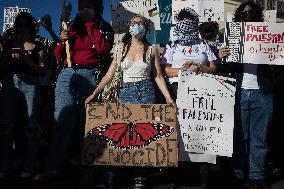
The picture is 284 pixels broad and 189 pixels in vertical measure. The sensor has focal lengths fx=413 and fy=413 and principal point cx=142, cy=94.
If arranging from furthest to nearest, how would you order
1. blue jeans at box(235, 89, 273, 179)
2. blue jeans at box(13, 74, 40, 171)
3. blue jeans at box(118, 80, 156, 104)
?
blue jeans at box(13, 74, 40, 171) < blue jeans at box(235, 89, 273, 179) < blue jeans at box(118, 80, 156, 104)

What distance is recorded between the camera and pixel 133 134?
13.3 feet

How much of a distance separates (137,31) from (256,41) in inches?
51.0

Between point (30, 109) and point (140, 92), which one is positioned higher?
point (140, 92)

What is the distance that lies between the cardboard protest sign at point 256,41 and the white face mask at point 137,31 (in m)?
0.92

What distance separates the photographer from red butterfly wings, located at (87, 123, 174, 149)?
13.3ft

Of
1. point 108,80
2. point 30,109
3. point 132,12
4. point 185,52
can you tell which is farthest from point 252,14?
point 132,12

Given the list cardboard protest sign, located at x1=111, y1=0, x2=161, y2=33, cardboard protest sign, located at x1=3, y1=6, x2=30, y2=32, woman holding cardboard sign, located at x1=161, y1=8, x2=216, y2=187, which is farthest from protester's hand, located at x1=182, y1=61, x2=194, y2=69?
cardboard protest sign, located at x1=3, y1=6, x2=30, y2=32

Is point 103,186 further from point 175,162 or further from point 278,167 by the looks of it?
point 278,167

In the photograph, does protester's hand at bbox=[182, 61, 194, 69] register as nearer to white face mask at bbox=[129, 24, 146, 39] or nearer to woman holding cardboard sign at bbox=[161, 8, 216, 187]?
woman holding cardboard sign at bbox=[161, 8, 216, 187]

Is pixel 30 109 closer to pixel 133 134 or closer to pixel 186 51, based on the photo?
pixel 133 134

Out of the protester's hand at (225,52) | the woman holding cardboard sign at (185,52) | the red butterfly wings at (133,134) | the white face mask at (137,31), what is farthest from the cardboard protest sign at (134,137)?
the protester's hand at (225,52)

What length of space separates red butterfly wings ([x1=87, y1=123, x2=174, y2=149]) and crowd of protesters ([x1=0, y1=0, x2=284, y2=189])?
0.29 m

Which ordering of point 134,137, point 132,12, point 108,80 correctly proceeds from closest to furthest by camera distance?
point 134,137 < point 108,80 < point 132,12

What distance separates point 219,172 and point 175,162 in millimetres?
753
